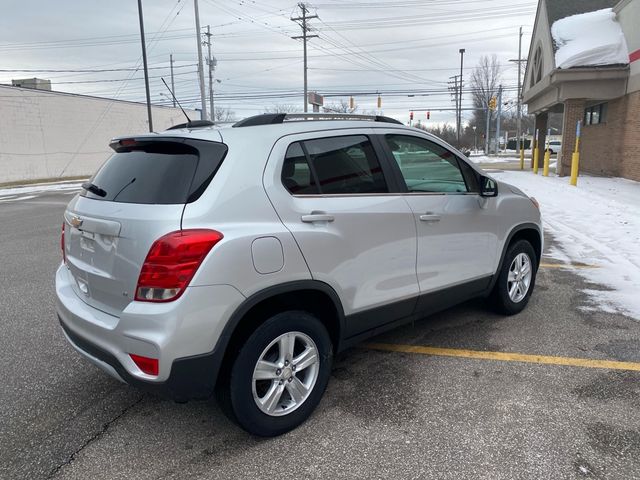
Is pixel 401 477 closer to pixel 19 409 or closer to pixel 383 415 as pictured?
pixel 383 415

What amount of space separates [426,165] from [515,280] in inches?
60.4

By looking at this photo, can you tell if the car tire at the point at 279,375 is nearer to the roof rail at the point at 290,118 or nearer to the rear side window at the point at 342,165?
the rear side window at the point at 342,165

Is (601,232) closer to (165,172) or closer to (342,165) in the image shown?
(342,165)

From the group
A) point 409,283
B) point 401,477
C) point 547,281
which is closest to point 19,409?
point 401,477

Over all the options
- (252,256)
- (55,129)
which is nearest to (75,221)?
(252,256)

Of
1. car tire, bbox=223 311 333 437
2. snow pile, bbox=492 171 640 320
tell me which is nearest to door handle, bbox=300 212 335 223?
car tire, bbox=223 311 333 437

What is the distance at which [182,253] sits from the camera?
2.45 m

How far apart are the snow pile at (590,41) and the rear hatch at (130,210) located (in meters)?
18.5

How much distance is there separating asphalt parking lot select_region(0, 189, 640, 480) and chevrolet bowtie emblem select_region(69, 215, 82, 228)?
1.21m

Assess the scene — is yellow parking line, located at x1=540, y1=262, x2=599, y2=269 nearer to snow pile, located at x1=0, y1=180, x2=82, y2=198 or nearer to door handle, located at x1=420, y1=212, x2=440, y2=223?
door handle, located at x1=420, y1=212, x2=440, y2=223

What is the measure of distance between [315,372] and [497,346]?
1.83 metres

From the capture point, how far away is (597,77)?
17.4 m

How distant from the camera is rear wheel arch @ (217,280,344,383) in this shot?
2.62 meters

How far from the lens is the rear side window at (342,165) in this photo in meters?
3.04
